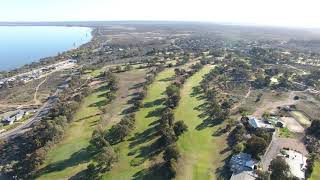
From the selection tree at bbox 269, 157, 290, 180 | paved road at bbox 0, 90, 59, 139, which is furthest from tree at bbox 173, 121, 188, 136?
paved road at bbox 0, 90, 59, 139

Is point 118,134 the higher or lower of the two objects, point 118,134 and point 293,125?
the higher

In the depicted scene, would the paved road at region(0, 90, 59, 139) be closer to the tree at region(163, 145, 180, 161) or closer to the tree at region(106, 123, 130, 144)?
the tree at region(106, 123, 130, 144)

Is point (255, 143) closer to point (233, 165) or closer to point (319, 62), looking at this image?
point (233, 165)

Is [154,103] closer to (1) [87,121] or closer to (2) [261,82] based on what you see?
(1) [87,121]

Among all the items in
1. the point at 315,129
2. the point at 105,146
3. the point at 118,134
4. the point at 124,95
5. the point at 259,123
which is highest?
the point at 105,146

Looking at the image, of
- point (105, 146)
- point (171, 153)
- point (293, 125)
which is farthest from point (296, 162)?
point (105, 146)

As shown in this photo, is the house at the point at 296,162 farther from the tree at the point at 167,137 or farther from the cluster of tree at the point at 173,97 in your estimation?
the cluster of tree at the point at 173,97

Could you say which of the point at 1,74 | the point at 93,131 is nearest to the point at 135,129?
the point at 93,131
